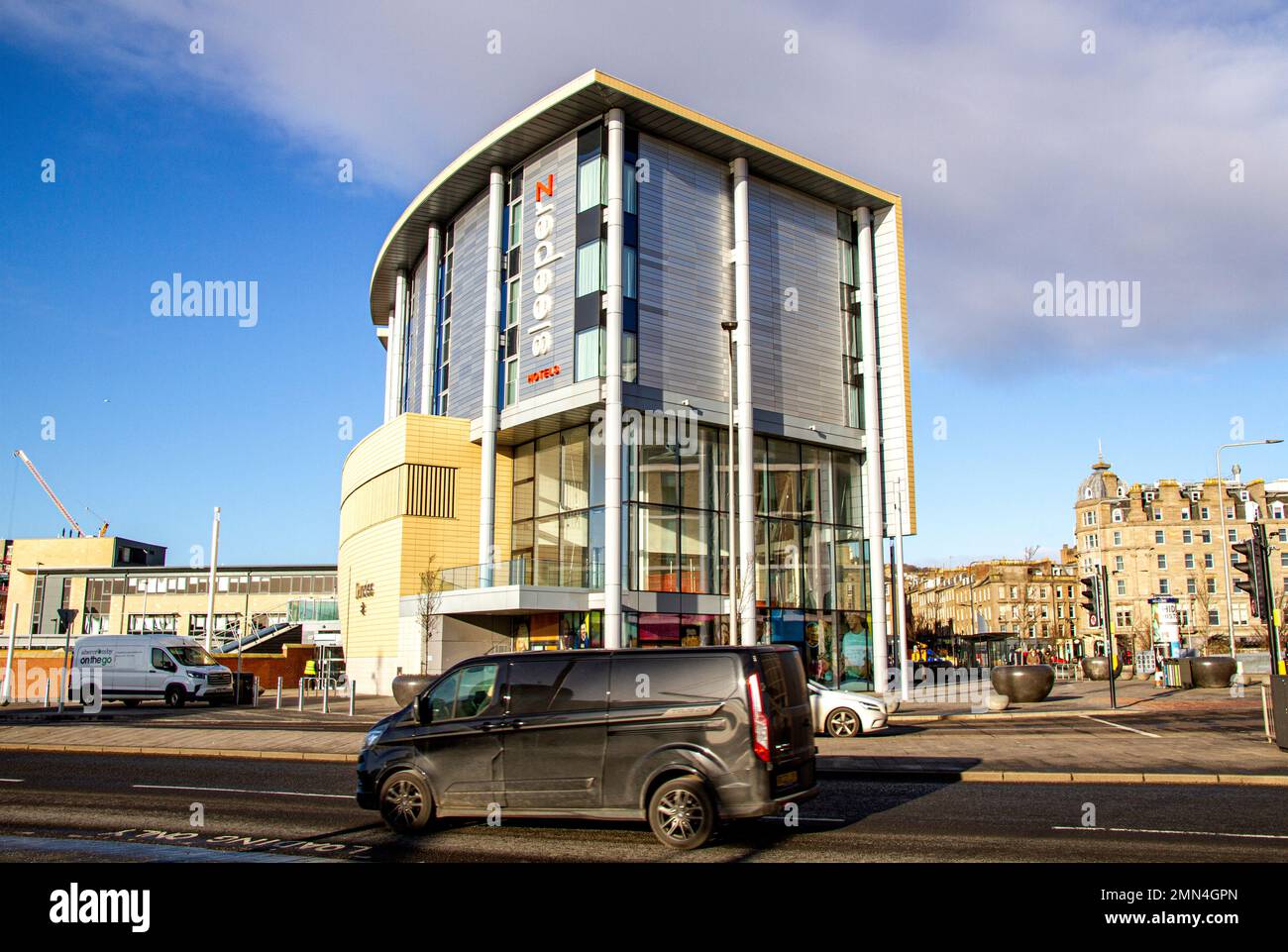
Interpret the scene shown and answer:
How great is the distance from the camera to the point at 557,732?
369 inches

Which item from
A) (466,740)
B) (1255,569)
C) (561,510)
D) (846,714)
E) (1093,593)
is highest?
(561,510)

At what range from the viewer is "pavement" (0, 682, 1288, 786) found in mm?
14489

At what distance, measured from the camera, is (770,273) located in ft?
135

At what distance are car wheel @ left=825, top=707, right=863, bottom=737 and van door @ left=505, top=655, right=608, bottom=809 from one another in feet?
40.1

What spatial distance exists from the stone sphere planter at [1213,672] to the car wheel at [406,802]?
32506mm

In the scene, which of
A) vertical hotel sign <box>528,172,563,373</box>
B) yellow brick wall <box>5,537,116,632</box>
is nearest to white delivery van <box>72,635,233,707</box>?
vertical hotel sign <box>528,172,563,373</box>

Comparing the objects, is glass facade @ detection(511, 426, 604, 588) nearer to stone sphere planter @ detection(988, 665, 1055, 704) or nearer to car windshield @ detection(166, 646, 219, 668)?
car windshield @ detection(166, 646, 219, 668)

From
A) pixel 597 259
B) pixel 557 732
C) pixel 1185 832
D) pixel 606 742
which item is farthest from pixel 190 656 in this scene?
pixel 1185 832

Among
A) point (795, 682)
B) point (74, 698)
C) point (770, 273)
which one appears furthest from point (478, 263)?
point (795, 682)

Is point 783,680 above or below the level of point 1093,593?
below

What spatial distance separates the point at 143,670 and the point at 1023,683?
2845 centimetres

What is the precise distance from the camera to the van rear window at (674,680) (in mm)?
9047

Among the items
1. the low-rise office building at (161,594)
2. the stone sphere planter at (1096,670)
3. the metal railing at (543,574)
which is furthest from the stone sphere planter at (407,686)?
the low-rise office building at (161,594)

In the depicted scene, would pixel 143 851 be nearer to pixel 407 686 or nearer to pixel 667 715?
pixel 667 715
